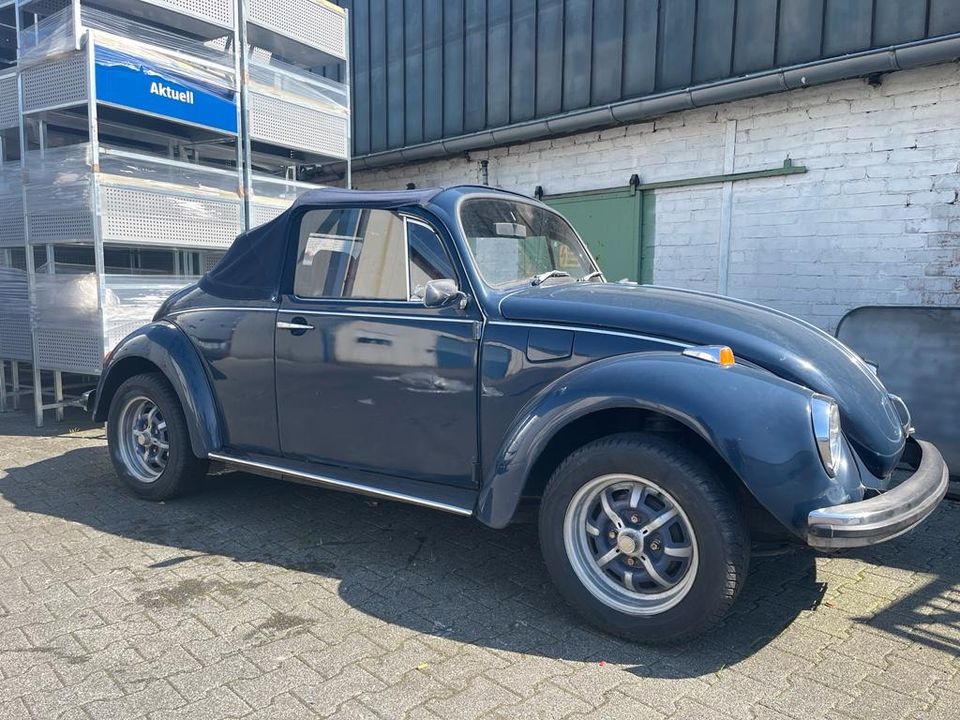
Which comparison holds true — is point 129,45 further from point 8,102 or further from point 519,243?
point 519,243

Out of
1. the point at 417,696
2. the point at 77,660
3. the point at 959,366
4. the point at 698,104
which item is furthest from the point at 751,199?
the point at 77,660

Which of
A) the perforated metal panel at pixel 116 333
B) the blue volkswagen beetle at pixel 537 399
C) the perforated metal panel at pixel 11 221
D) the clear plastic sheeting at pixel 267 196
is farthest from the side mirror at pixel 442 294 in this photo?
the perforated metal panel at pixel 11 221

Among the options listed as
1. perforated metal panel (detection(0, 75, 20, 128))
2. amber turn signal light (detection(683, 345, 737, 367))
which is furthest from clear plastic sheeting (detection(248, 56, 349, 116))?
amber turn signal light (detection(683, 345, 737, 367))

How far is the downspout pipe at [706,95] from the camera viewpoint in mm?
6301

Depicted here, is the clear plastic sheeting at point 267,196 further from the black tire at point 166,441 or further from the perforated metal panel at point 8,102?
the black tire at point 166,441

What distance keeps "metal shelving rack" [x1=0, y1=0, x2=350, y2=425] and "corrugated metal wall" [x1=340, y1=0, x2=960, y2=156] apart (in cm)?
236

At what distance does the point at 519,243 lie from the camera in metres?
4.09

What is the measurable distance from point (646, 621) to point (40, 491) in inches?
169

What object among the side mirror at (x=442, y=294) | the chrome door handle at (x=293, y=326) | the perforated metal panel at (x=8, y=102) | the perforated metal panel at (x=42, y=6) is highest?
the perforated metal panel at (x=42, y=6)

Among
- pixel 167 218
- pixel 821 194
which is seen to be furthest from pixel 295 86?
pixel 821 194

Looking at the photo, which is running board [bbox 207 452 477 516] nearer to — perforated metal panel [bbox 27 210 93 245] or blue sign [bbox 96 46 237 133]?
perforated metal panel [bbox 27 210 93 245]

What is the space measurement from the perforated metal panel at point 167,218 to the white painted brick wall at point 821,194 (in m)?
4.53

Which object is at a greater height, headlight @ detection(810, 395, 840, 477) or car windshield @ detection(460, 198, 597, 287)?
car windshield @ detection(460, 198, 597, 287)

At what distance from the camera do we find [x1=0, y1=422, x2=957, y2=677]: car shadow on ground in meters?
3.04
